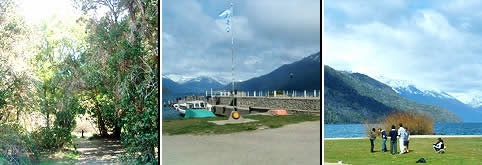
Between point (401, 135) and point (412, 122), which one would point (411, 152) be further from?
point (412, 122)

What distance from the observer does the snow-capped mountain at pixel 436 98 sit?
3276 millimetres

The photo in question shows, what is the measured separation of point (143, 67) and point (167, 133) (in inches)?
98.3

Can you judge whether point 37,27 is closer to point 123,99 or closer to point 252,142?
point 123,99

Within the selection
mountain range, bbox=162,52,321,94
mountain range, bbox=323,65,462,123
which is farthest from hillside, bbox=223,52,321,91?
mountain range, bbox=323,65,462,123

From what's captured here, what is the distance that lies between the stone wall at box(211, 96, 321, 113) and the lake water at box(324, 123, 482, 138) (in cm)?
164

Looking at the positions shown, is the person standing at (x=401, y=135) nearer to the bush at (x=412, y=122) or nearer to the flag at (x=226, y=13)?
the bush at (x=412, y=122)

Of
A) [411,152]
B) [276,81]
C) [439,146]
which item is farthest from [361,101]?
[276,81]

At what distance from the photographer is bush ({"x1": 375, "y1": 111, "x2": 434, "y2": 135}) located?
3.32 m

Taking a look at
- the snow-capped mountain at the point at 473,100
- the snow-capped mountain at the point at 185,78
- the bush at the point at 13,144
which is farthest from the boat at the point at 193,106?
the snow-capped mountain at the point at 473,100

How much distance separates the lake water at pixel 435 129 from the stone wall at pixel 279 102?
1636 millimetres

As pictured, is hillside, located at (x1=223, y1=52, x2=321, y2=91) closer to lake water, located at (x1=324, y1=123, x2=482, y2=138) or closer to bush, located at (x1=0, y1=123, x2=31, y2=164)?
lake water, located at (x1=324, y1=123, x2=482, y2=138)

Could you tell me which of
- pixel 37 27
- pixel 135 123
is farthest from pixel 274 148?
pixel 37 27

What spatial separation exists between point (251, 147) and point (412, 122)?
248 centimetres

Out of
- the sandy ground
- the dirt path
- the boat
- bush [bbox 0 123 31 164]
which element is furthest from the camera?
the boat
